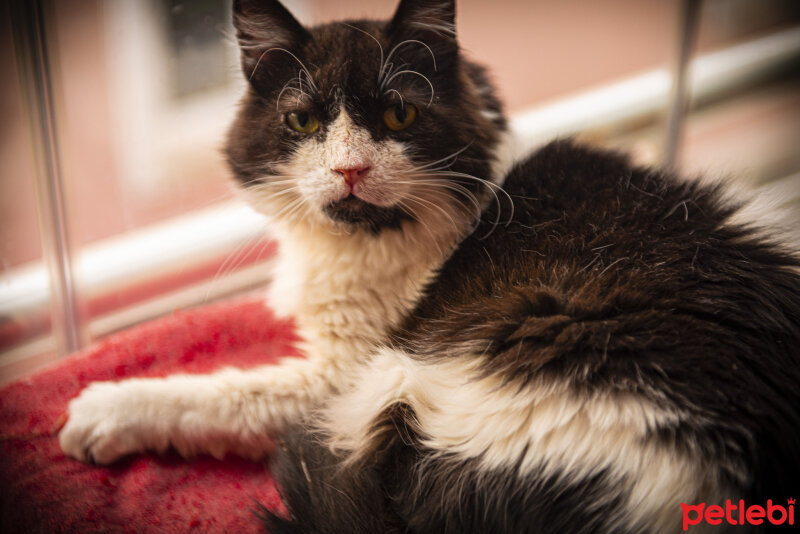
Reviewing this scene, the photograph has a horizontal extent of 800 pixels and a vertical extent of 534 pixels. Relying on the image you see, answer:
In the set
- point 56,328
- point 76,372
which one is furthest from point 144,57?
point 76,372

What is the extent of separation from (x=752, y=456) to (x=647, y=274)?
247mm

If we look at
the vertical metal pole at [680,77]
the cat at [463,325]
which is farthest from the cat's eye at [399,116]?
the vertical metal pole at [680,77]

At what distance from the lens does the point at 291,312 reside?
3.71 feet

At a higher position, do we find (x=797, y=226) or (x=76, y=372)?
(x=797, y=226)

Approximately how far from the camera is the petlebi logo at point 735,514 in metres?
0.65

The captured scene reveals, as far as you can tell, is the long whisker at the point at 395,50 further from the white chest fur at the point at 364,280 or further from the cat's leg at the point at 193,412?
the cat's leg at the point at 193,412

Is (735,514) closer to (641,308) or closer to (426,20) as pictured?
(641,308)

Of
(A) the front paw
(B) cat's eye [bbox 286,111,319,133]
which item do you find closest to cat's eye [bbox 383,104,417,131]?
(B) cat's eye [bbox 286,111,319,133]

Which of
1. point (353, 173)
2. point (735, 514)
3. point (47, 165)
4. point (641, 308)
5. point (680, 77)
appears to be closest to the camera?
point (735, 514)

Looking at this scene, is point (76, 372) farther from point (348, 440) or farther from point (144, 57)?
point (144, 57)

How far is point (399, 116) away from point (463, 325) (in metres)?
0.34

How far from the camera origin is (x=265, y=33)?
0.96 m

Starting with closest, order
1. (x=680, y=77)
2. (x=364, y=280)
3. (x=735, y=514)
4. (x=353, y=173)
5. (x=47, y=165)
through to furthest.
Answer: (x=735, y=514)
(x=353, y=173)
(x=364, y=280)
(x=47, y=165)
(x=680, y=77)

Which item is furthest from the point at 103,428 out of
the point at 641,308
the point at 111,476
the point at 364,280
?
the point at 641,308
